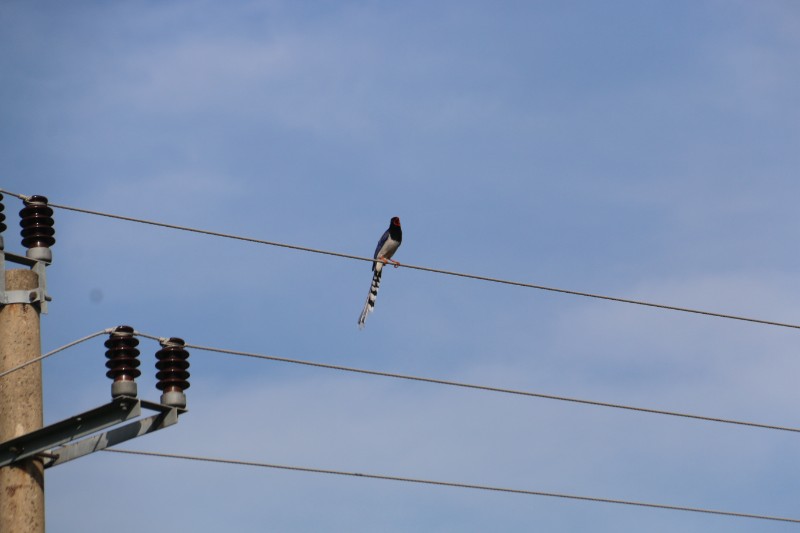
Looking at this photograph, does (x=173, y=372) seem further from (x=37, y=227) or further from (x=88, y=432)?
(x=37, y=227)

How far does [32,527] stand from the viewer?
7.82 meters

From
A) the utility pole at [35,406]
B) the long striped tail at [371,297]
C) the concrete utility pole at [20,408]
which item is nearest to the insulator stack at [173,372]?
the utility pole at [35,406]

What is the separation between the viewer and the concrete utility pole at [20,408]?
311 inches

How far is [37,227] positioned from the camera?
889 cm

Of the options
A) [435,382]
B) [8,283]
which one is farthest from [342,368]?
[8,283]

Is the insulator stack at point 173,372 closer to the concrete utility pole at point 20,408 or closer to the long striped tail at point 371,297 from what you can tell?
the concrete utility pole at point 20,408

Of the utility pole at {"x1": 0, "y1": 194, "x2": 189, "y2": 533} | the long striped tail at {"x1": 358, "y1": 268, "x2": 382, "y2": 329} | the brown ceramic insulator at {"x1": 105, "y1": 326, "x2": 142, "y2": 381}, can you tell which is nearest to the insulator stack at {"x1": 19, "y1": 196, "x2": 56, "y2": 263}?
the utility pole at {"x1": 0, "y1": 194, "x2": 189, "y2": 533}

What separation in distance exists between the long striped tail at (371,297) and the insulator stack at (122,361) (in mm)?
10525

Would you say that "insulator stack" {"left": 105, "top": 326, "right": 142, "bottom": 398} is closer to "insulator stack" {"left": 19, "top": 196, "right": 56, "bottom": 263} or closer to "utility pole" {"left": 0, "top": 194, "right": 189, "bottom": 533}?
"utility pole" {"left": 0, "top": 194, "right": 189, "bottom": 533}

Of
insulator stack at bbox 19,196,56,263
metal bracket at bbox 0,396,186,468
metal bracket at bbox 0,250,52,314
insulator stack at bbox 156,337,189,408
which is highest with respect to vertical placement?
insulator stack at bbox 19,196,56,263

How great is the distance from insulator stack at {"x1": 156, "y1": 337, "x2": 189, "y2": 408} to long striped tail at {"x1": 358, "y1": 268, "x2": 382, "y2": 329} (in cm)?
1012

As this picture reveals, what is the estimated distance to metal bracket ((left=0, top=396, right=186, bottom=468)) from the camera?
7.99 m

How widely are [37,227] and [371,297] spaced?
35.9 ft

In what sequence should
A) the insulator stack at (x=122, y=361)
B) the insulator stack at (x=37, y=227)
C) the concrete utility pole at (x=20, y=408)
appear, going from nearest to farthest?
the concrete utility pole at (x=20, y=408), the insulator stack at (x=122, y=361), the insulator stack at (x=37, y=227)
